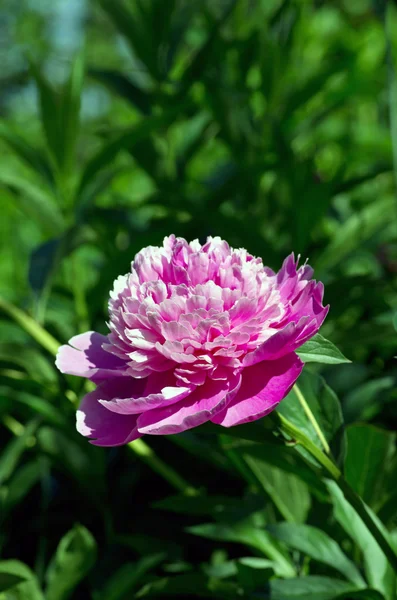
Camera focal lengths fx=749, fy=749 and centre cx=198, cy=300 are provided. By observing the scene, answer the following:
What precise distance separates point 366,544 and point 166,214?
70cm

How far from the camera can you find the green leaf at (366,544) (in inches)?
28.4

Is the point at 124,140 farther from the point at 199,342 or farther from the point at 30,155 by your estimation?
the point at 199,342

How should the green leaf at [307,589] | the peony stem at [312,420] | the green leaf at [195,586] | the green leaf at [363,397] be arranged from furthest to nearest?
the green leaf at [363,397] → the green leaf at [195,586] → the green leaf at [307,589] → the peony stem at [312,420]

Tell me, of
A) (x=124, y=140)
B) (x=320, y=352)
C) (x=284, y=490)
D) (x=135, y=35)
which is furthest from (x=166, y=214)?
(x=320, y=352)

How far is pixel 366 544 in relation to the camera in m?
0.73

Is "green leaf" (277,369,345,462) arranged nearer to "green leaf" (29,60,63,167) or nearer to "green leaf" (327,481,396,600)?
"green leaf" (327,481,396,600)

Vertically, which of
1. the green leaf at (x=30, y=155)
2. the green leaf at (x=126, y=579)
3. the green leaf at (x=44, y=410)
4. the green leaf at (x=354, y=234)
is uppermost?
the green leaf at (x=30, y=155)

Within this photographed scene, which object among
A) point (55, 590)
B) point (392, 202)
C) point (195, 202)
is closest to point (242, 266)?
point (55, 590)

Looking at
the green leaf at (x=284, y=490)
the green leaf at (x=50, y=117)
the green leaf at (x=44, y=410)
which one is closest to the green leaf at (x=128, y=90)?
the green leaf at (x=50, y=117)

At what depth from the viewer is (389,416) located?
1.21 metres

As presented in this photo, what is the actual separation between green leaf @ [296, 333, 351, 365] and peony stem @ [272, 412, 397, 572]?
0.05 meters

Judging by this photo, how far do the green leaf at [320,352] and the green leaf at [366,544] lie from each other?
228 millimetres

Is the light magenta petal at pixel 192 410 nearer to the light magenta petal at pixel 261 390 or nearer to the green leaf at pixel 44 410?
the light magenta petal at pixel 261 390

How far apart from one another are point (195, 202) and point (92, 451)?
0.41 meters
